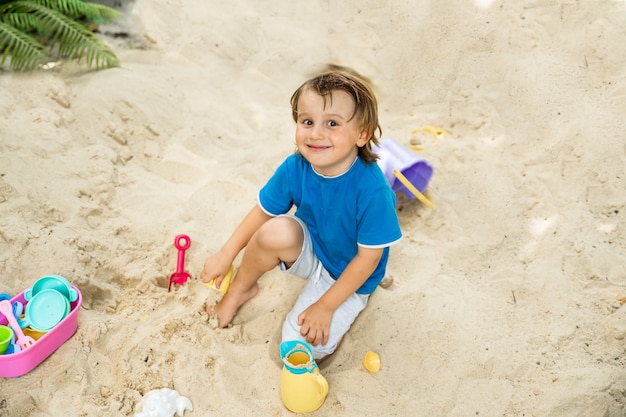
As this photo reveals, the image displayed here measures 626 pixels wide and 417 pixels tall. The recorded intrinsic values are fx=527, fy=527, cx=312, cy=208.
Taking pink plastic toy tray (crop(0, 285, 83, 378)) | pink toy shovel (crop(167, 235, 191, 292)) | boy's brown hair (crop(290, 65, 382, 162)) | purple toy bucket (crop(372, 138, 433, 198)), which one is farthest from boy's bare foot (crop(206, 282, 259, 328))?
purple toy bucket (crop(372, 138, 433, 198))

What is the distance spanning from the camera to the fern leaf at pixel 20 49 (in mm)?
2873

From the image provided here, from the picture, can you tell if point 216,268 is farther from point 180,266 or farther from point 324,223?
point 324,223

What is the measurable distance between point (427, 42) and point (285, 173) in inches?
70.8

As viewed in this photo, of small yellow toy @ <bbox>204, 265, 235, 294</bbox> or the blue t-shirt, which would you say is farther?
small yellow toy @ <bbox>204, 265, 235, 294</bbox>

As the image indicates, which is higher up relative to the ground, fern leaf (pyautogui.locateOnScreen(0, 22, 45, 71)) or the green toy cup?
fern leaf (pyautogui.locateOnScreen(0, 22, 45, 71))

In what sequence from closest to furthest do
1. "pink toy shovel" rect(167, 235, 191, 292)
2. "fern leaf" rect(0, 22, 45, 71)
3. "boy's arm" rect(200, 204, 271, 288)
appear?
"boy's arm" rect(200, 204, 271, 288)
"pink toy shovel" rect(167, 235, 191, 292)
"fern leaf" rect(0, 22, 45, 71)

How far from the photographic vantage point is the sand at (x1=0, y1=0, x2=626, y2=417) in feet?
6.16

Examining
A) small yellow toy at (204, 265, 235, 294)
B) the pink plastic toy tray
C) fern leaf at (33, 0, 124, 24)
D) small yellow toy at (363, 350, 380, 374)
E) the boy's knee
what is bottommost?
small yellow toy at (363, 350, 380, 374)

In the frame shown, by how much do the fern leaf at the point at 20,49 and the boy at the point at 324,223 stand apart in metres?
1.73

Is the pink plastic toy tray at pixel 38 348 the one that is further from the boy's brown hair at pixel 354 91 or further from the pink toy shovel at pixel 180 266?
the boy's brown hair at pixel 354 91

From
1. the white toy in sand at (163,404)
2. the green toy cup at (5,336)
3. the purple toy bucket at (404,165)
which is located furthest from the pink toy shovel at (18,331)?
the purple toy bucket at (404,165)

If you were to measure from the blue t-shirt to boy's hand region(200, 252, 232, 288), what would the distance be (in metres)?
0.26

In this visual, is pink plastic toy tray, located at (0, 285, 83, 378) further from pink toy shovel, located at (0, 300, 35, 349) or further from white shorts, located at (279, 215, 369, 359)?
white shorts, located at (279, 215, 369, 359)

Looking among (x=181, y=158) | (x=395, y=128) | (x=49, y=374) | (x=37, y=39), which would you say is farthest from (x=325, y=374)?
(x=37, y=39)
